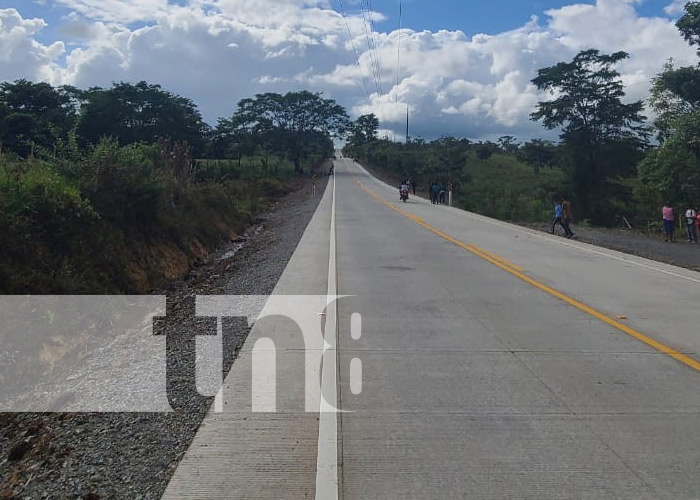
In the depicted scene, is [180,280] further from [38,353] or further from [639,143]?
[639,143]

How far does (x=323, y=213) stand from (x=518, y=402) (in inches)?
1111

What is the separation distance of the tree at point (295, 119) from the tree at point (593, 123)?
142 ft

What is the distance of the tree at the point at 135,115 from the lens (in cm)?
4884

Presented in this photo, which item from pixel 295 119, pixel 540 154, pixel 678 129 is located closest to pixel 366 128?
pixel 295 119

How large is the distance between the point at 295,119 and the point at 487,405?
287 ft

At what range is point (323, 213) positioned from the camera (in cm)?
3369

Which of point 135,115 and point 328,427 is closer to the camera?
point 328,427

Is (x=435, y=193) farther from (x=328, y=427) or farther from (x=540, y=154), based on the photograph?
(x=328, y=427)

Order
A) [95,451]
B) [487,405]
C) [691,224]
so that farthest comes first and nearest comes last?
[691,224], [487,405], [95,451]

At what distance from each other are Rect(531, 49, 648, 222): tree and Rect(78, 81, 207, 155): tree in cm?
2950

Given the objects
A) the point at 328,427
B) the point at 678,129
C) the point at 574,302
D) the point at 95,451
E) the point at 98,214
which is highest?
the point at 678,129

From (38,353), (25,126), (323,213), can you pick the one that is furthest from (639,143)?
(38,353)

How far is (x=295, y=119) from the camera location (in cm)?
9050

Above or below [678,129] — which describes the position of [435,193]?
below
